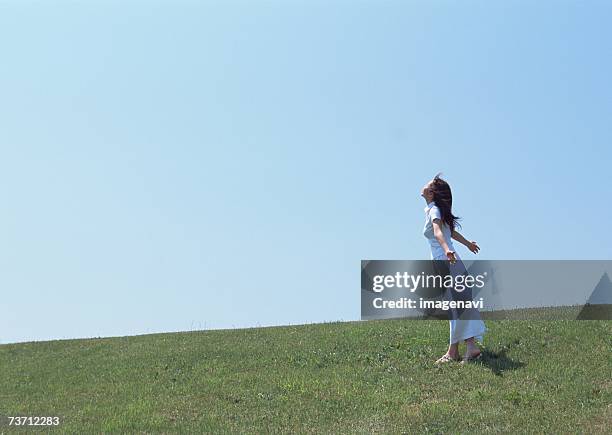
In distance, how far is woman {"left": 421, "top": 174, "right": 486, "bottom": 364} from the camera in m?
13.5

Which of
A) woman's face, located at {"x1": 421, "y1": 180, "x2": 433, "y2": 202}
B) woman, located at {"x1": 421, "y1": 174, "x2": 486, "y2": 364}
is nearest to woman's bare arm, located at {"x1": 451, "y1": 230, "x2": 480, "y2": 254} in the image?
woman, located at {"x1": 421, "y1": 174, "x2": 486, "y2": 364}

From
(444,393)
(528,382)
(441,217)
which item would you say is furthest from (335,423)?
(441,217)

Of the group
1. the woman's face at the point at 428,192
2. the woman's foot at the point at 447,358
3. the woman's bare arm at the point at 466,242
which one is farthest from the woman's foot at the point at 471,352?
the woman's face at the point at 428,192

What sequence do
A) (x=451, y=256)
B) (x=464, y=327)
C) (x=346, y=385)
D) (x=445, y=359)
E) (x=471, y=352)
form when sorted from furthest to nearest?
(x=445, y=359) → (x=471, y=352) → (x=464, y=327) → (x=346, y=385) → (x=451, y=256)

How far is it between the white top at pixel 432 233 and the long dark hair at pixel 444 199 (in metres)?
0.09

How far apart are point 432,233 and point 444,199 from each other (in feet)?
2.39

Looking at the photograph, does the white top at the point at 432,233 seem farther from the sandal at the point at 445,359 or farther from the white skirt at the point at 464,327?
the sandal at the point at 445,359

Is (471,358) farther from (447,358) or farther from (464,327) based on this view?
(464,327)

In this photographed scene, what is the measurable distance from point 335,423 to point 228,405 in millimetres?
2535

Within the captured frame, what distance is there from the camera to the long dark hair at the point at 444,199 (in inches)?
535

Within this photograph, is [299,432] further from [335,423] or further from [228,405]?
[228,405]

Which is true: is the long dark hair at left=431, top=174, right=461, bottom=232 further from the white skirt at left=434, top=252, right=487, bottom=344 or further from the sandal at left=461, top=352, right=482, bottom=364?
the sandal at left=461, top=352, right=482, bottom=364

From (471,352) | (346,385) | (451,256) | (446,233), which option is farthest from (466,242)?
(346,385)

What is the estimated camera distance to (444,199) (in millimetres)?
13625
